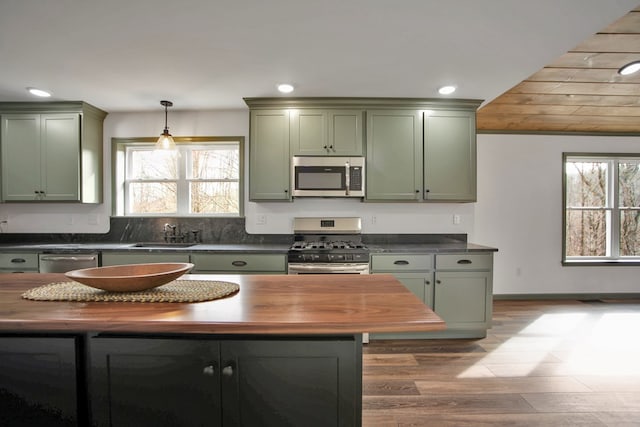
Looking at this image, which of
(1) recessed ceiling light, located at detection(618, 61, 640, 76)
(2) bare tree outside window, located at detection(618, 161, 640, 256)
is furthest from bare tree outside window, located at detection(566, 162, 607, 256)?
(1) recessed ceiling light, located at detection(618, 61, 640, 76)

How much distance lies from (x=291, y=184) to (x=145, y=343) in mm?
2200

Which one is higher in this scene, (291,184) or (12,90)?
(12,90)

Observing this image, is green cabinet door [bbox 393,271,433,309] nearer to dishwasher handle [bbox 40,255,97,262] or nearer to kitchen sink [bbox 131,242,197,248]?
kitchen sink [bbox 131,242,197,248]

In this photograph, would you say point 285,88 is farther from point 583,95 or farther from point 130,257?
point 583,95

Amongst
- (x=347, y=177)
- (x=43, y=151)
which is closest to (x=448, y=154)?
(x=347, y=177)

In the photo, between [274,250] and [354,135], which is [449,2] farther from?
[274,250]

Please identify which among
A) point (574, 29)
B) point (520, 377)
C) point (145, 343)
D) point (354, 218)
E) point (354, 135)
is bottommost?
point (520, 377)

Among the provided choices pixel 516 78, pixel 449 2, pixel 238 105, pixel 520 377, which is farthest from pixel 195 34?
pixel 520 377

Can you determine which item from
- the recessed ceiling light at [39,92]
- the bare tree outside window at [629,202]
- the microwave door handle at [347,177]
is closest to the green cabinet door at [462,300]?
the microwave door handle at [347,177]

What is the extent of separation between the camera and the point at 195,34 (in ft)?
6.40

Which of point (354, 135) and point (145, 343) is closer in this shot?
point (145, 343)

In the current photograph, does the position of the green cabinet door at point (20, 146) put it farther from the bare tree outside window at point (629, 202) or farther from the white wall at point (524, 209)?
the bare tree outside window at point (629, 202)

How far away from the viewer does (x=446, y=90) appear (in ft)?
9.33

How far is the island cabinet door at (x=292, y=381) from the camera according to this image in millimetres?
1056
